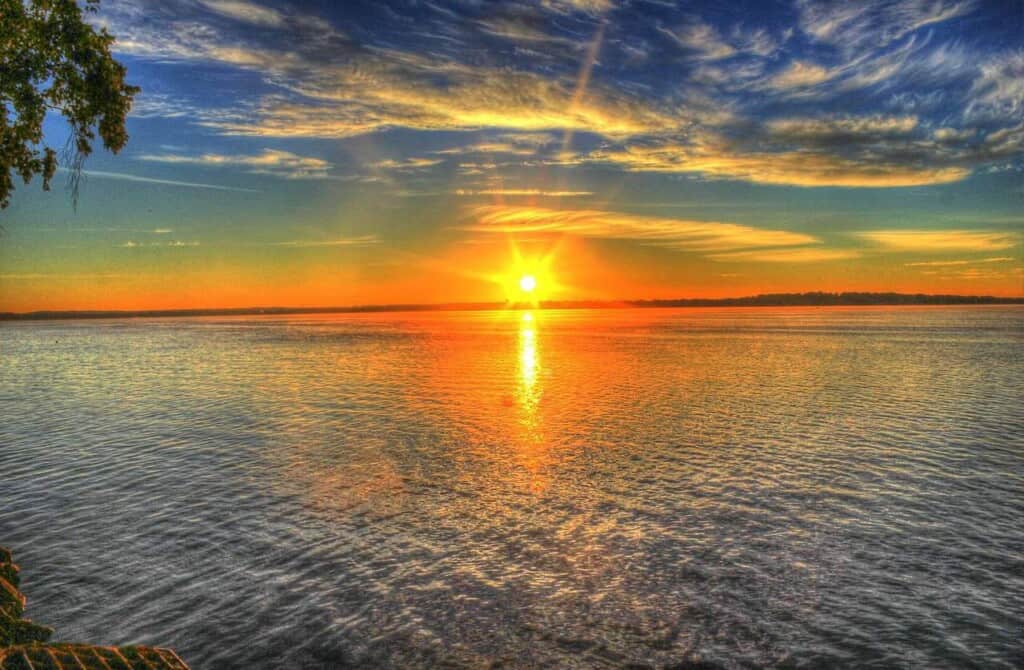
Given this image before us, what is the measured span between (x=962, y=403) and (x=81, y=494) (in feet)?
157

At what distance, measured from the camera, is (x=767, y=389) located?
45.7 meters

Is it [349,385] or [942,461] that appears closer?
[942,461]

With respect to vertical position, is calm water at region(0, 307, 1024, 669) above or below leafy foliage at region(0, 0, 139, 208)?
below

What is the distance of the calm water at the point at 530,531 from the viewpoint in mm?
11586

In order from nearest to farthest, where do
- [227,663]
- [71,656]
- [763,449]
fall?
1. [71,656]
2. [227,663]
3. [763,449]

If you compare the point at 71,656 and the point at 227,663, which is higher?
the point at 71,656

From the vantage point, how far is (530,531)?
671 inches

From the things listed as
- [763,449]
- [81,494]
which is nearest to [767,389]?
[763,449]

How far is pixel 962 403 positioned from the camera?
38.4 metres

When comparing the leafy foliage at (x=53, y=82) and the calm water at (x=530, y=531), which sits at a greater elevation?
the leafy foliage at (x=53, y=82)

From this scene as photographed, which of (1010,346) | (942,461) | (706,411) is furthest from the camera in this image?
(1010,346)

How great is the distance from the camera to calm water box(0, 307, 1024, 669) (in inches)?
456

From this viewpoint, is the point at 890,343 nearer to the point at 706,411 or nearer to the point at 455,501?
the point at 706,411

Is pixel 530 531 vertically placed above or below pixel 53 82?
below
